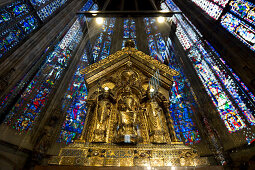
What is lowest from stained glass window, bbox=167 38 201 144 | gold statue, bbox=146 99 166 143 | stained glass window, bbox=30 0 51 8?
gold statue, bbox=146 99 166 143

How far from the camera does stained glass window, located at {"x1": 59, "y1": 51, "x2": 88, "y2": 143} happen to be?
583 centimetres

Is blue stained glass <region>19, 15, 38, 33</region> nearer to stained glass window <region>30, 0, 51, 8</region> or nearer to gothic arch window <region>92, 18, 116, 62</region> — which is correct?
stained glass window <region>30, 0, 51, 8</region>

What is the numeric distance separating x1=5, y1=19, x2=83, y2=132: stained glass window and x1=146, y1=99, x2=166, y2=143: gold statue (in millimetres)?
4486

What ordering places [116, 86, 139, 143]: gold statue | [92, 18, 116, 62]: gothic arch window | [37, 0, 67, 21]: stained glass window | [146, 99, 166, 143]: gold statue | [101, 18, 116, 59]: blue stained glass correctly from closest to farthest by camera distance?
[116, 86, 139, 143]: gold statue
[146, 99, 166, 143]: gold statue
[37, 0, 67, 21]: stained glass window
[92, 18, 116, 62]: gothic arch window
[101, 18, 116, 59]: blue stained glass

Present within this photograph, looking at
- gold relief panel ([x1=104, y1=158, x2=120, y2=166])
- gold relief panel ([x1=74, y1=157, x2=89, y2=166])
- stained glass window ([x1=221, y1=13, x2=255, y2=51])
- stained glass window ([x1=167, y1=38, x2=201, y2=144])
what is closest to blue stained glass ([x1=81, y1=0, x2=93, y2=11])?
stained glass window ([x1=167, y1=38, x2=201, y2=144])

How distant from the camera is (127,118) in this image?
301 centimetres

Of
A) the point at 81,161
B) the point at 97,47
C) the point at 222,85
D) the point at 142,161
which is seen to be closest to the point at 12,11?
the point at 97,47

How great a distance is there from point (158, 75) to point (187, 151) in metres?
2.33

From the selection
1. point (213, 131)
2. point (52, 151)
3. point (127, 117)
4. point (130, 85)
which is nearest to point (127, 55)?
point (130, 85)

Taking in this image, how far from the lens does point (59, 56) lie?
7.25 metres

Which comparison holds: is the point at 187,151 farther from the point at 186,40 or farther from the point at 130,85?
the point at 186,40

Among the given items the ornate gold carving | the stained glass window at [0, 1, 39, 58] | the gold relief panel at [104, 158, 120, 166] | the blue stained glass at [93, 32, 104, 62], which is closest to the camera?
the gold relief panel at [104, 158, 120, 166]

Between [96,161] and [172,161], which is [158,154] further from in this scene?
[96,161]

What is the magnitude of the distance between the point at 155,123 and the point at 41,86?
17.9 feet
